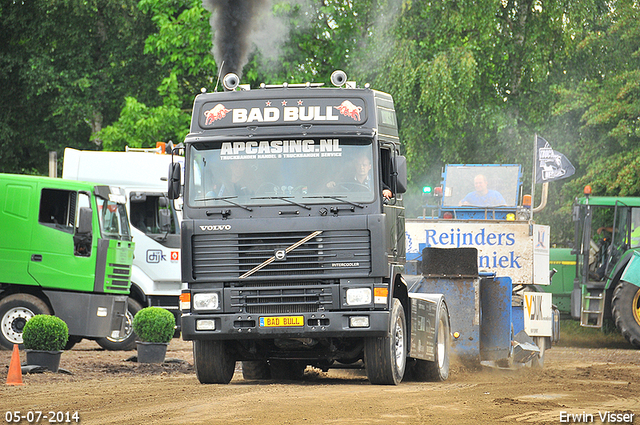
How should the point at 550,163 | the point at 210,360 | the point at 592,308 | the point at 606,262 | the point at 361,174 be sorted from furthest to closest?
the point at 550,163
the point at 606,262
the point at 592,308
the point at 210,360
the point at 361,174

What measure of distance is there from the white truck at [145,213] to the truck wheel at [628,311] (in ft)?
29.1

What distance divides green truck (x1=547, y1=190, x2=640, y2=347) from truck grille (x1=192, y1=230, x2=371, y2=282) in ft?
34.8

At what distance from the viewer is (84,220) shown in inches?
668

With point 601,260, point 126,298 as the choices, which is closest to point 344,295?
point 126,298

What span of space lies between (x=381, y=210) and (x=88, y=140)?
23271 millimetres

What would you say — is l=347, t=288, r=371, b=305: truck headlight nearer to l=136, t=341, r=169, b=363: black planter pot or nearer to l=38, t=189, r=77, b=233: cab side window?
l=136, t=341, r=169, b=363: black planter pot

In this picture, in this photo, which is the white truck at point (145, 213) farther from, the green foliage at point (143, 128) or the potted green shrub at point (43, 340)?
the green foliage at point (143, 128)

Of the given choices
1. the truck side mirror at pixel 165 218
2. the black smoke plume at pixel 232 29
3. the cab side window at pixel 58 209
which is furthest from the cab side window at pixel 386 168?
the black smoke plume at pixel 232 29

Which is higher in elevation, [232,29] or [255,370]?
[232,29]

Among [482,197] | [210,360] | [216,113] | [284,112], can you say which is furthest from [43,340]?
[482,197]

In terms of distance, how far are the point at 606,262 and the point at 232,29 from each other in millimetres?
9148

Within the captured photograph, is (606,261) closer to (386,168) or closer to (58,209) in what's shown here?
(386,168)

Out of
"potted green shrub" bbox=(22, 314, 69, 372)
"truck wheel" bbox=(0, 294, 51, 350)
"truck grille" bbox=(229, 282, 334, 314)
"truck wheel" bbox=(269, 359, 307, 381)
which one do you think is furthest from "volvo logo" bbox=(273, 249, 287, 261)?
"truck wheel" bbox=(0, 294, 51, 350)

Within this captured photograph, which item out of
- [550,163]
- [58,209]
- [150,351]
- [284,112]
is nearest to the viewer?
[284,112]
